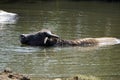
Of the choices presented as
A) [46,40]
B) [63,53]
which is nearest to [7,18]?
[46,40]

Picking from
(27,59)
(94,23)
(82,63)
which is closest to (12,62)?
(27,59)

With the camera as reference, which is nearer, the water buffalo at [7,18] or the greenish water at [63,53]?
the greenish water at [63,53]

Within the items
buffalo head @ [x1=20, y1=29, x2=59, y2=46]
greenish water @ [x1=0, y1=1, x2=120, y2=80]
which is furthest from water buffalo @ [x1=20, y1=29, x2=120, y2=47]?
greenish water @ [x1=0, y1=1, x2=120, y2=80]

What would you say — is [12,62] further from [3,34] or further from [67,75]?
[3,34]

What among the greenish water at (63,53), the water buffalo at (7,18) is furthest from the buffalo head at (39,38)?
the water buffalo at (7,18)

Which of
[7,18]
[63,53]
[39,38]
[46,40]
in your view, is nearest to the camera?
[63,53]

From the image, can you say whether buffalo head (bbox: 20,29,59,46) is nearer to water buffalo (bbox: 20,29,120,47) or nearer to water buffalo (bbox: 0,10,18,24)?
water buffalo (bbox: 20,29,120,47)

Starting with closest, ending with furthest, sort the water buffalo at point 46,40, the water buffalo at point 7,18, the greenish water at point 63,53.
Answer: the greenish water at point 63,53 → the water buffalo at point 46,40 → the water buffalo at point 7,18

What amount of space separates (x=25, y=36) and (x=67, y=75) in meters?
5.55

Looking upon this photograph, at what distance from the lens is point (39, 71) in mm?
13250

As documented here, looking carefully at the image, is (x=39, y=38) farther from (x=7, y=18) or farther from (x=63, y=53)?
(x=7, y=18)

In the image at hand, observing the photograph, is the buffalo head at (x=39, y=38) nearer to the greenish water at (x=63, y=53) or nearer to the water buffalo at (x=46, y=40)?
the water buffalo at (x=46, y=40)

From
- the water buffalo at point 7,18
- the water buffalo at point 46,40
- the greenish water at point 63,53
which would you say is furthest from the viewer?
the water buffalo at point 7,18

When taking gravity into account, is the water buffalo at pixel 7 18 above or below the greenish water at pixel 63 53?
below
